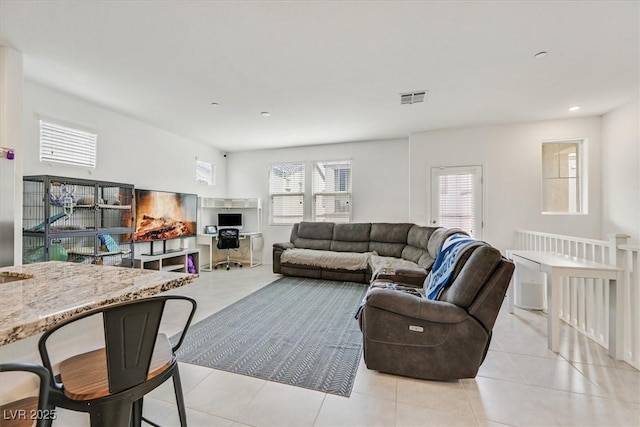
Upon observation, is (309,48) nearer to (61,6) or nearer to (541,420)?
(61,6)

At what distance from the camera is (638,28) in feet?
6.96

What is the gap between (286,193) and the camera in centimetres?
609

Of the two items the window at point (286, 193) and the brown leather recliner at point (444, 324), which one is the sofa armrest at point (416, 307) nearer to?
the brown leather recliner at point (444, 324)

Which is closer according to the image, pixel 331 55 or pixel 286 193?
pixel 331 55

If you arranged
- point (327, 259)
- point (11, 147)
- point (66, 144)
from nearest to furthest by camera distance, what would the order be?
point (11, 147) < point (66, 144) < point (327, 259)

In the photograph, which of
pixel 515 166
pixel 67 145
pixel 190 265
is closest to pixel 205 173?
pixel 190 265

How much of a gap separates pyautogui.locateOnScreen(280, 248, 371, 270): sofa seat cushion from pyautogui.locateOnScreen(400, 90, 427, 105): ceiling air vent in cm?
254

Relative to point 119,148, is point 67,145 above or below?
below

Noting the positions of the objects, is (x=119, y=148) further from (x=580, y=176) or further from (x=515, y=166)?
(x=580, y=176)

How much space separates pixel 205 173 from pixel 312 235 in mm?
2890

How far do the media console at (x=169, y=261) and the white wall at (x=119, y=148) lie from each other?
38 cm

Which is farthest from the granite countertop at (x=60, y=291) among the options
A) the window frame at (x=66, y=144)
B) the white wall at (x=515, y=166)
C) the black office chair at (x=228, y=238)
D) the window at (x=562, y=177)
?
the window at (x=562, y=177)

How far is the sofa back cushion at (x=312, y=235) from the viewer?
17.6ft

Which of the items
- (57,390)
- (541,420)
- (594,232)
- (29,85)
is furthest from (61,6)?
(594,232)
